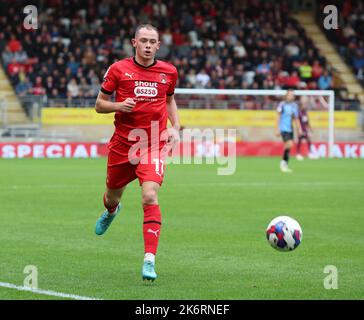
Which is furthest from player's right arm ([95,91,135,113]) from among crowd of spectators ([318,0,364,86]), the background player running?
crowd of spectators ([318,0,364,86])

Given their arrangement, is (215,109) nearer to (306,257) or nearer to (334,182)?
(334,182)

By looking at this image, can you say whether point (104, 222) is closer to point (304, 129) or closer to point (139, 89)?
point (139, 89)

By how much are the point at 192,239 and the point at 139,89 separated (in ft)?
9.82

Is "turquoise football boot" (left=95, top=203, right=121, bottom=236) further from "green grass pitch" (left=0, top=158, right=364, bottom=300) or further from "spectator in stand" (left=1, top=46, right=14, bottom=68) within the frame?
"spectator in stand" (left=1, top=46, right=14, bottom=68)

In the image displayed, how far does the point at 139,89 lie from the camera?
31.5 feet

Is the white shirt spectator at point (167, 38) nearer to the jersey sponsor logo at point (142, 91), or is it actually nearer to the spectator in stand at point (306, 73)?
the spectator in stand at point (306, 73)

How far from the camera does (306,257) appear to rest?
1050 cm

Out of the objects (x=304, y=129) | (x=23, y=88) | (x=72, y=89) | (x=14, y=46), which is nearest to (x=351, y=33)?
(x=304, y=129)

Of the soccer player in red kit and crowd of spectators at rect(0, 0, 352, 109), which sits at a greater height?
crowd of spectators at rect(0, 0, 352, 109)

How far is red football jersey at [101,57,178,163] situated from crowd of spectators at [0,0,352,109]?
82.0 feet

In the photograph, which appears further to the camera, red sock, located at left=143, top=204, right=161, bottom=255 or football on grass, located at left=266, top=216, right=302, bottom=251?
football on grass, located at left=266, top=216, right=302, bottom=251

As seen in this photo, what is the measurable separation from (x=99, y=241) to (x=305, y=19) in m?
34.9

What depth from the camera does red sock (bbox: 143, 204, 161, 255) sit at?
8.91 m
